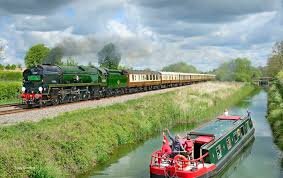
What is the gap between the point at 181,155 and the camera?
1478cm

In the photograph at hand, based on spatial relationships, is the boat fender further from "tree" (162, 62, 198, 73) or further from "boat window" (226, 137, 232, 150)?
"tree" (162, 62, 198, 73)

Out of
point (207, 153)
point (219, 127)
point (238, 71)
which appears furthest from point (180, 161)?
point (238, 71)

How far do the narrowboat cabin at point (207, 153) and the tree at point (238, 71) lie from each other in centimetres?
10960

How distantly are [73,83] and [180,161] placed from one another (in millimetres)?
Answer: 19781

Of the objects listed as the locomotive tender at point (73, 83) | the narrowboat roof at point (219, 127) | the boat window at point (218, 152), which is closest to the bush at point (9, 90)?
the locomotive tender at point (73, 83)

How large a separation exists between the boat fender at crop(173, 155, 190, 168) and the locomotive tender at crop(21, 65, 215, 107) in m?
16.0

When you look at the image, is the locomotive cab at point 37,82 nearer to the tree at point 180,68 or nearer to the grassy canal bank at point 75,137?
the grassy canal bank at point 75,137

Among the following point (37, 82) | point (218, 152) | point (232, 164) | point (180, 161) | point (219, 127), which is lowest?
point (232, 164)

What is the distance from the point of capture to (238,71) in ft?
444

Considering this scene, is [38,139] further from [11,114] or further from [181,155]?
[11,114]

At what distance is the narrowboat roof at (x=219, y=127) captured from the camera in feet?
62.8

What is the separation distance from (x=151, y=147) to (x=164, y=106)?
9013 mm

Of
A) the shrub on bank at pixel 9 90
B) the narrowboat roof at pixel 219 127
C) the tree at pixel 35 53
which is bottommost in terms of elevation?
the narrowboat roof at pixel 219 127

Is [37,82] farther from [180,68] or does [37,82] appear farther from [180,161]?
[180,68]
